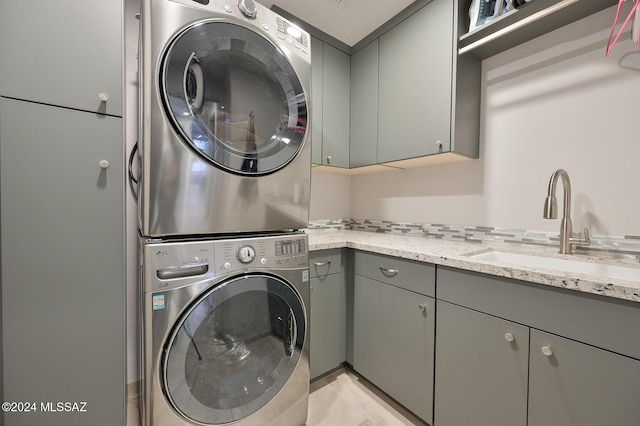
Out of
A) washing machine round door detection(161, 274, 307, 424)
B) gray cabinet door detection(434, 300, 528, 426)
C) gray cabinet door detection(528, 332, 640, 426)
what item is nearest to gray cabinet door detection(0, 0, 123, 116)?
washing machine round door detection(161, 274, 307, 424)

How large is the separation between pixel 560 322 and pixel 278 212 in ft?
3.51

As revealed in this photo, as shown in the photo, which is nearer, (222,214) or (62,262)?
(62,262)

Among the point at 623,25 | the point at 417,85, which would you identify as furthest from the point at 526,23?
the point at 417,85

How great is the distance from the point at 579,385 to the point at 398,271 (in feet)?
2.31

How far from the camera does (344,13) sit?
5.29 feet

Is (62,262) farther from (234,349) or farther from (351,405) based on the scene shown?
(351,405)

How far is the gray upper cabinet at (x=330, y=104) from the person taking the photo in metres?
1.77

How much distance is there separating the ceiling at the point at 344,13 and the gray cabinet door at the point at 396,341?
168cm

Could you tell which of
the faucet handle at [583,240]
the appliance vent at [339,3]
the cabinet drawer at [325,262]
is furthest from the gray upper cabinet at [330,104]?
the faucet handle at [583,240]

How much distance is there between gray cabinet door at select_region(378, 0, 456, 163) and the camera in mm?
1409

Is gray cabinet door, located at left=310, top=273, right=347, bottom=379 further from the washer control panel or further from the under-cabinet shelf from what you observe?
the under-cabinet shelf

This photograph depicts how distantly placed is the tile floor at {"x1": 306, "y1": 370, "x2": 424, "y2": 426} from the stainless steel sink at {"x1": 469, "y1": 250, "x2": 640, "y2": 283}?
0.94m

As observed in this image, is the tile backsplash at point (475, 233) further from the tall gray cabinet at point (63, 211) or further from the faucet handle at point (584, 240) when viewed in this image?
the tall gray cabinet at point (63, 211)

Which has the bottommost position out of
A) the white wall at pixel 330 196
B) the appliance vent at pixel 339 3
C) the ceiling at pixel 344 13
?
the white wall at pixel 330 196
